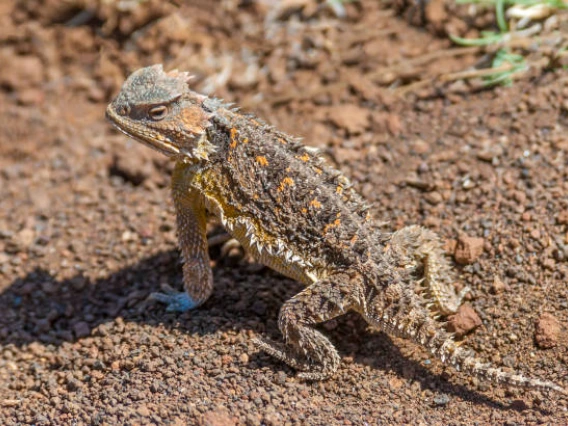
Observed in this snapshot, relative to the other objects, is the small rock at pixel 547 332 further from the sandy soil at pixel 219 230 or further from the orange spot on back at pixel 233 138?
the orange spot on back at pixel 233 138

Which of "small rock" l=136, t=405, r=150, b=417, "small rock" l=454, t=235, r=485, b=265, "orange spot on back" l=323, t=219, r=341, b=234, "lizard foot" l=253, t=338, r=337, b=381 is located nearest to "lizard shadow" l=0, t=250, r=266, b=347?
"lizard foot" l=253, t=338, r=337, b=381

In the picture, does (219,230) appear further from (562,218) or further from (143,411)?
(562,218)

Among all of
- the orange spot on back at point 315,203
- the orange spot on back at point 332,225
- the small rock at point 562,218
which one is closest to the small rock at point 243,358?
the orange spot on back at point 332,225

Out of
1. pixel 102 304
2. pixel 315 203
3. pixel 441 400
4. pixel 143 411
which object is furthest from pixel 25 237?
pixel 441 400

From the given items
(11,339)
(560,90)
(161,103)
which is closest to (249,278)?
(161,103)

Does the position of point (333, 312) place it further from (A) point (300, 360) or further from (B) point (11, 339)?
(B) point (11, 339)

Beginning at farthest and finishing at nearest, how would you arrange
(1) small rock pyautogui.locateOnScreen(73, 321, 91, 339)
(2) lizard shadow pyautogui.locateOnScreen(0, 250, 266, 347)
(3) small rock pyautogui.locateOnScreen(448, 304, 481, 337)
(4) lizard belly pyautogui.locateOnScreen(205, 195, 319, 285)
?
(1) small rock pyautogui.locateOnScreen(73, 321, 91, 339), (2) lizard shadow pyautogui.locateOnScreen(0, 250, 266, 347), (3) small rock pyautogui.locateOnScreen(448, 304, 481, 337), (4) lizard belly pyautogui.locateOnScreen(205, 195, 319, 285)

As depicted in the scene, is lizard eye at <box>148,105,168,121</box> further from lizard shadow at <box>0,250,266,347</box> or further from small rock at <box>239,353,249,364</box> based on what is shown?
small rock at <box>239,353,249,364</box>
